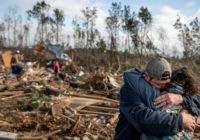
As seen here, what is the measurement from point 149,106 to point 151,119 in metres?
0.10

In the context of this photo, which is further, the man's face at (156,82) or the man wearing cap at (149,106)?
the man's face at (156,82)

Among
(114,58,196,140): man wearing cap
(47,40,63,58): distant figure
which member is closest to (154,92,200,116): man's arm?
(114,58,196,140): man wearing cap

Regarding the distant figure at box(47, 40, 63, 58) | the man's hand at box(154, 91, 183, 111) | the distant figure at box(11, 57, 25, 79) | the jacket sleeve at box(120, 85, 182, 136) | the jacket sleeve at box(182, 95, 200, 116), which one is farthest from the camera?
the distant figure at box(47, 40, 63, 58)

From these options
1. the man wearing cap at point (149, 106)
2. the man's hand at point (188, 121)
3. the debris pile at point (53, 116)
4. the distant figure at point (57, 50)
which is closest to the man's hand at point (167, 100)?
the man wearing cap at point (149, 106)

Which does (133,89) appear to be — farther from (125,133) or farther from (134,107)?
(125,133)

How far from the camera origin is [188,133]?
144 centimetres

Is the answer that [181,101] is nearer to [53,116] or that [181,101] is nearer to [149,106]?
[149,106]

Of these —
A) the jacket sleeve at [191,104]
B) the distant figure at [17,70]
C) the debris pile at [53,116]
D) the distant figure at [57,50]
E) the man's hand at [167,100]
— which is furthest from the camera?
the distant figure at [57,50]

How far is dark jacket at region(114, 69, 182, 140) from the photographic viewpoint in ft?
4.06

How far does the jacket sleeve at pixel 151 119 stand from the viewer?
4.04 ft

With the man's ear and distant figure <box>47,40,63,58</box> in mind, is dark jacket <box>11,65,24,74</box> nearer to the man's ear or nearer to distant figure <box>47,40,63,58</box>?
distant figure <box>47,40,63,58</box>

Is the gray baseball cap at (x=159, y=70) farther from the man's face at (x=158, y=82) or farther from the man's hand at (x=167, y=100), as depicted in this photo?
the man's hand at (x=167, y=100)

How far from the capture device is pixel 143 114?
1.24 m

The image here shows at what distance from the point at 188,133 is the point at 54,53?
17171 mm
